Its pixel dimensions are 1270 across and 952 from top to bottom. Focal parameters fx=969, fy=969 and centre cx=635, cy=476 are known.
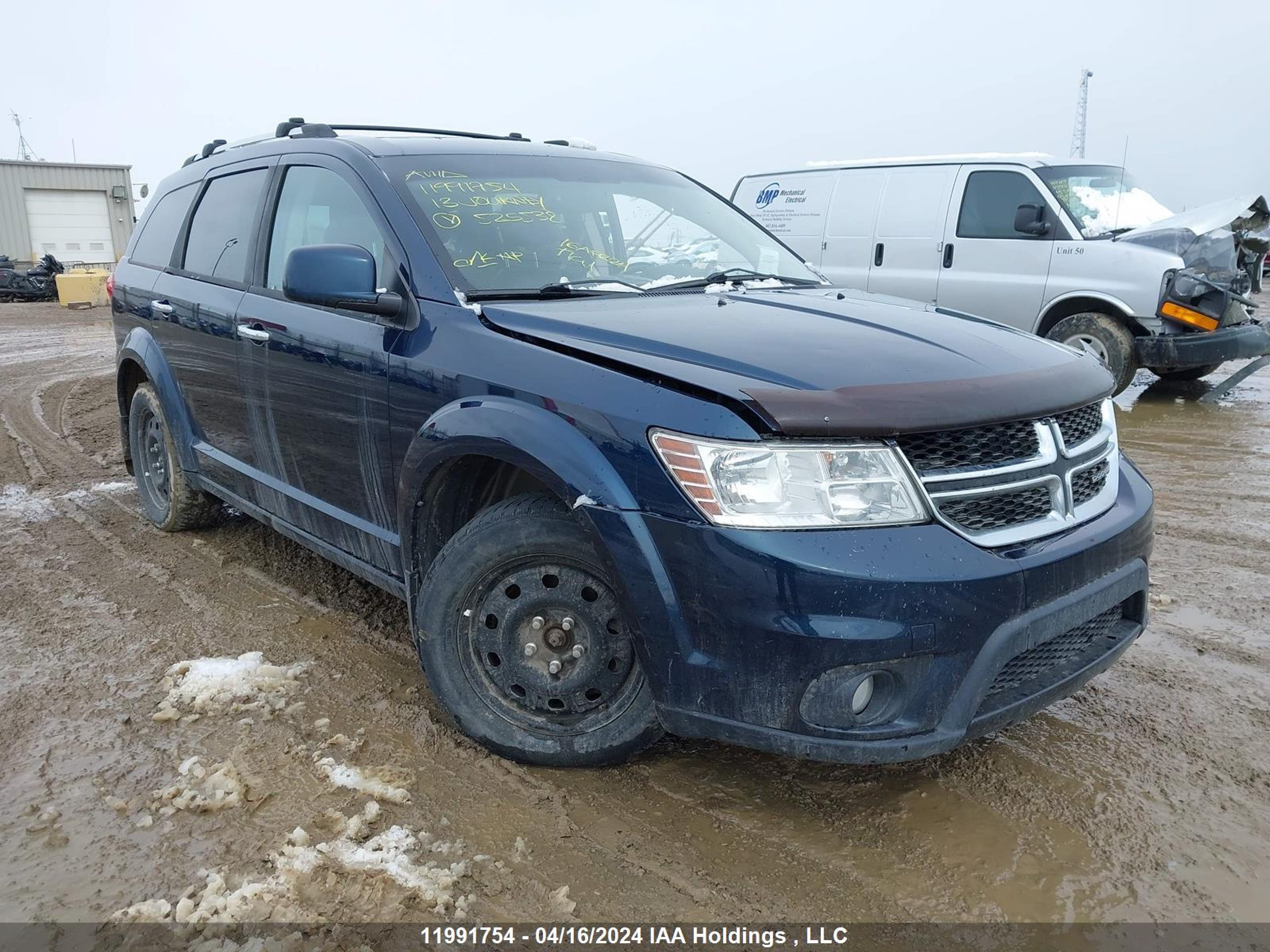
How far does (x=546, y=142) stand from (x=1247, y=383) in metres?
8.20

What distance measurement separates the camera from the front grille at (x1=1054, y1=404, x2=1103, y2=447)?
247 cm

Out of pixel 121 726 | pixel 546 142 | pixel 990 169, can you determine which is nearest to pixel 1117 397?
pixel 990 169

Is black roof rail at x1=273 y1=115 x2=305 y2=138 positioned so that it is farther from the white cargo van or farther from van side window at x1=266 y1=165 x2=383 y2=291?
the white cargo van

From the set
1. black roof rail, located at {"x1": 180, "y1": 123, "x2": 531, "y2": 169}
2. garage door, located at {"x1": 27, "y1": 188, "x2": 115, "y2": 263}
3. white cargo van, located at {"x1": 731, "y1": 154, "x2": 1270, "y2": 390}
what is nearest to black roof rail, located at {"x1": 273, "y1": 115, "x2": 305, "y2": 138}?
black roof rail, located at {"x1": 180, "y1": 123, "x2": 531, "y2": 169}

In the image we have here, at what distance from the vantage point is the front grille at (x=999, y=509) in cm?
222

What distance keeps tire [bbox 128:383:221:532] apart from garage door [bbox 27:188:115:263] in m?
31.2

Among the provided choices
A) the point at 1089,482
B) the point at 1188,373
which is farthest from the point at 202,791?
the point at 1188,373

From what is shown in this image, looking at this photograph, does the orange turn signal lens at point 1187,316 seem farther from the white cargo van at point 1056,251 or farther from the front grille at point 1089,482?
the front grille at point 1089,482

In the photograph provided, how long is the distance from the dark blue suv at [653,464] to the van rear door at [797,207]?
6.19 m

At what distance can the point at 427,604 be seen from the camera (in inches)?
108

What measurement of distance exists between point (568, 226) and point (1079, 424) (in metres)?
1.70

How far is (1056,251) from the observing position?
320 inches

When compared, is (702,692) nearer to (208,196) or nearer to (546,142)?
(546,142)

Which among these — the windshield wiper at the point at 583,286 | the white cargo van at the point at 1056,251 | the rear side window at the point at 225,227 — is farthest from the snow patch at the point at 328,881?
the white cargo van at the point at 1056,251
